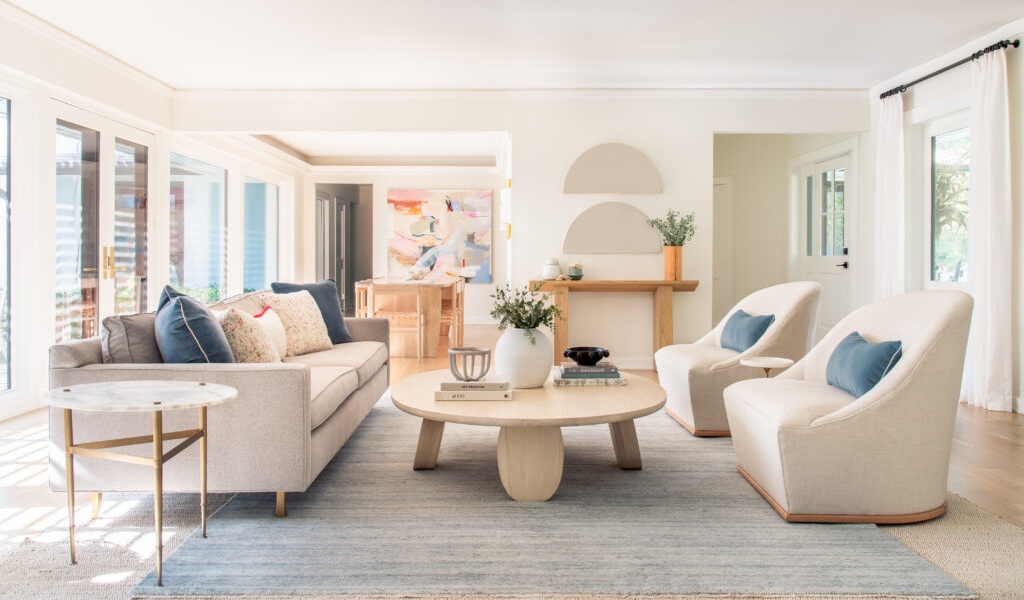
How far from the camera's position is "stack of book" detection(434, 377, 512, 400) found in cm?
273

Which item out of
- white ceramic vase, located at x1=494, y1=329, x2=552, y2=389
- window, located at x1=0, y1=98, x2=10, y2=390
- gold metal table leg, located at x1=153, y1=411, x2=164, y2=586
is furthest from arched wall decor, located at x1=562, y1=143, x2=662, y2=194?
gold metal table leg, located at x1=153, y1=411, x2=164, y2=586

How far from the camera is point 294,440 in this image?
236 cm

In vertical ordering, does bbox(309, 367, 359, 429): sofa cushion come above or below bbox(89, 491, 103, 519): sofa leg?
above

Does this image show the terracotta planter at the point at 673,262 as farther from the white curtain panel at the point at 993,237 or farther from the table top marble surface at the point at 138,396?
the table top marble surface at the point at 138,396

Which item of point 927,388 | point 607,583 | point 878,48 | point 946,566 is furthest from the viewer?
point 878,48

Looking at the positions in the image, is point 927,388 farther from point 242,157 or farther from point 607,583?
point 242,157

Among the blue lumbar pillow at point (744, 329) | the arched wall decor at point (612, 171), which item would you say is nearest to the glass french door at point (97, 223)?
the arched wall decor at point (612, 171)

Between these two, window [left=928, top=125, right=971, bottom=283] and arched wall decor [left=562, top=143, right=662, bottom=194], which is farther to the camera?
arched wall decor [left=562, top=143, right=662, bottom=194]

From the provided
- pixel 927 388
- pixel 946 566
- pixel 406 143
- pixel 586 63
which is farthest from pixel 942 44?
pixel 406 143

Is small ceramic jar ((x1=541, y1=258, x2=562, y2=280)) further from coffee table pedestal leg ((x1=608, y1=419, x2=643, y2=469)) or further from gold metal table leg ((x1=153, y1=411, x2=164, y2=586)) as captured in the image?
gold metal table leg ((x1=153, y1=411, x2=164, y2=586))

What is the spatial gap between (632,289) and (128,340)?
4.08 metres

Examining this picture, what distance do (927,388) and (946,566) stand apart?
22.5 inches

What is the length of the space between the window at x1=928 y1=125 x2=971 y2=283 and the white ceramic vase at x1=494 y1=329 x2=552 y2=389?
3.63m

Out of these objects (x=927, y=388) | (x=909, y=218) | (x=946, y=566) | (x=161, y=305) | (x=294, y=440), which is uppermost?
(x=909, y=218)
